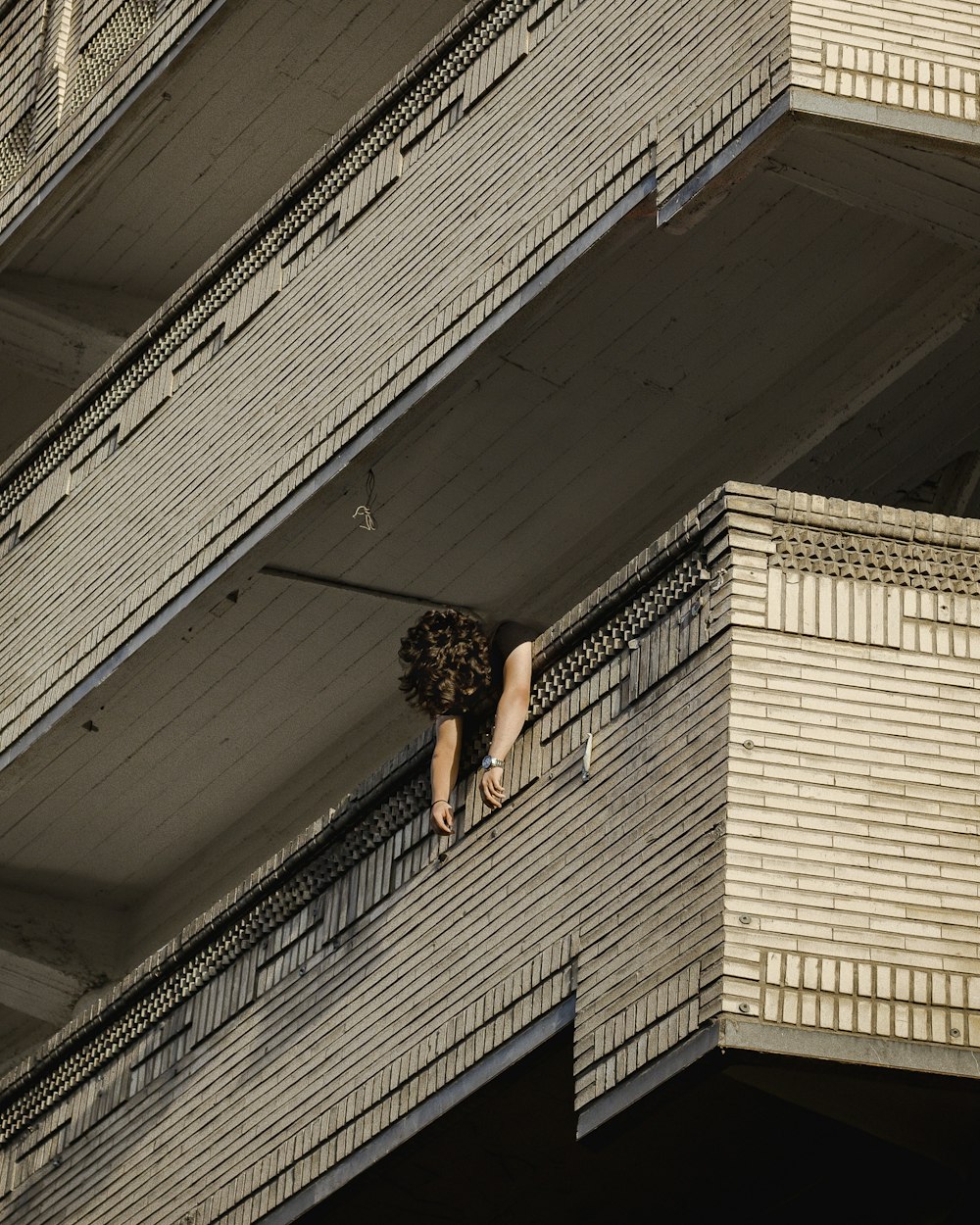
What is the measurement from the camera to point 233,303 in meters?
15.0

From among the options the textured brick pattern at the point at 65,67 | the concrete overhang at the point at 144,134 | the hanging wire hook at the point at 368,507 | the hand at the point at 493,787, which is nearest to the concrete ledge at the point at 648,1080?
the hand at the point at 493,787

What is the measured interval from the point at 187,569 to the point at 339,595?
2.86 ft

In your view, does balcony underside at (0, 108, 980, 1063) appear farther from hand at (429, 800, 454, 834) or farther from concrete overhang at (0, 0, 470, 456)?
concrete overhang at (0, 0, 470, 456)

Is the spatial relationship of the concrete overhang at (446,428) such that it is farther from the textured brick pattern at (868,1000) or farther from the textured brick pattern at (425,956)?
the textured brick pattern at (868,1000)

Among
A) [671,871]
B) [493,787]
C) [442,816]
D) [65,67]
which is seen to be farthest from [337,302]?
[65,67]

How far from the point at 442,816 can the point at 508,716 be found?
0.52 m

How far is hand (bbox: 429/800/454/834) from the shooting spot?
1145 centimetres

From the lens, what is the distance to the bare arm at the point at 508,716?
1127 centimetres

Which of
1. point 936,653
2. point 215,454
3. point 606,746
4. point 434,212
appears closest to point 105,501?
point 215,454

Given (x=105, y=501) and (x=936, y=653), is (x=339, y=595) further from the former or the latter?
(x=936, y=653)

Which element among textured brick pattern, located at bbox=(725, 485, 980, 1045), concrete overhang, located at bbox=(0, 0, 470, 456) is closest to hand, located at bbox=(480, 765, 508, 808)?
textured brick pattern, located at bbox=(725, 485, 980, 1045)

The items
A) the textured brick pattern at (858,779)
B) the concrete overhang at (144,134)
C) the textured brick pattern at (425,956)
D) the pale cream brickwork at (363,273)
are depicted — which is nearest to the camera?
the textured brick pattern at (858,779)

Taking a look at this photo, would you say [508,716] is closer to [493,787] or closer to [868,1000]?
[493,787]

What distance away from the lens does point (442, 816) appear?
1146 centimetres
